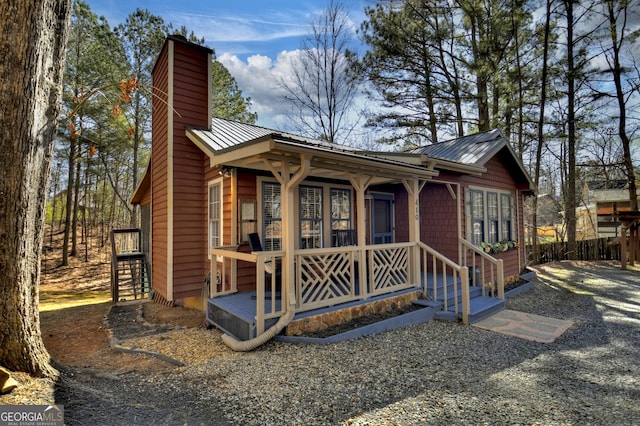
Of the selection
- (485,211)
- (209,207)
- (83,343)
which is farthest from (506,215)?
(83,343)

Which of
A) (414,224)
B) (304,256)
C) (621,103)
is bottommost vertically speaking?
(304,256)

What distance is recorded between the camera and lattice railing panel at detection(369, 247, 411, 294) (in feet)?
18.1

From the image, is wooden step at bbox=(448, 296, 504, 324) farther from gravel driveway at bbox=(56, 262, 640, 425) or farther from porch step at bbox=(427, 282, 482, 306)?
gravel driveway at bbox=(56, 262, 640, 425)

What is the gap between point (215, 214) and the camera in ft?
21.9

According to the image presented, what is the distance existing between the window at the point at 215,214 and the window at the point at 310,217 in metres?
1.66

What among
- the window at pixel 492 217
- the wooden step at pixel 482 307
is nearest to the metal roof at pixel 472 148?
the window at pixel 492 217

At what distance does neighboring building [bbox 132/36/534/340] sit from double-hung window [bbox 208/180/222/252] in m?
0.04

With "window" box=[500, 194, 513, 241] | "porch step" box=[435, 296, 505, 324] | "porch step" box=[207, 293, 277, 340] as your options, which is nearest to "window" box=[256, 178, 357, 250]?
"porch step" box=[207, 293, 277, 340]

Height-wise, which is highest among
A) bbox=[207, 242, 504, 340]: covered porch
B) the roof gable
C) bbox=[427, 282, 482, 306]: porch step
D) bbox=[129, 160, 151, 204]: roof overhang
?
the roof gable

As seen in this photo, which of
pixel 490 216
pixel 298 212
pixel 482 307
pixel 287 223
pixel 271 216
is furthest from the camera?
pixel 490 216

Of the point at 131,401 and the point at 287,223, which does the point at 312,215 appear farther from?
the point at 131,401

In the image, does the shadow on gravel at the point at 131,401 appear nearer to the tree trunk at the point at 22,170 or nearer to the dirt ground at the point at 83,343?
the dirt ground at the point at 83,343

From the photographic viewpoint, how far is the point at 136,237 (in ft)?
39.8

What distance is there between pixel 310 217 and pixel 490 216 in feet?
16.6
